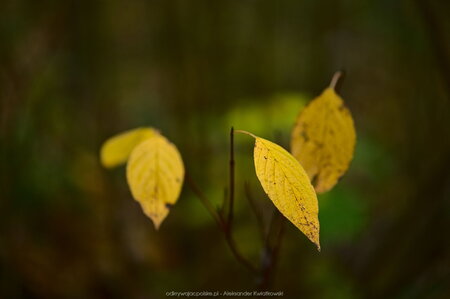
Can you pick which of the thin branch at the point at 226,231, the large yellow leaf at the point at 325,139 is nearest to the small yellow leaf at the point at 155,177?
the thin branch at the point at 226,231

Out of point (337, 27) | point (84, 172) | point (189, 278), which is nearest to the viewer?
point (189, 278)

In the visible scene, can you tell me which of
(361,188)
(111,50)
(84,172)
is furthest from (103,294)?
(111,50)

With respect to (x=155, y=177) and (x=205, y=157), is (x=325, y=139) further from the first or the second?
(x=205, y=157)

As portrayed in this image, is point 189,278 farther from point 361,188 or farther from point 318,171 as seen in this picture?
point 318,171

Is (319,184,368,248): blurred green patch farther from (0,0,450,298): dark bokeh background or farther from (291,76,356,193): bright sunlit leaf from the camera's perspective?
(291,76,356,193): bright sunlit leaf

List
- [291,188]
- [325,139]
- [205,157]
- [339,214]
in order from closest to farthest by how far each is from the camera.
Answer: [291,188]
[325,139]
[339,214]
[205,157]

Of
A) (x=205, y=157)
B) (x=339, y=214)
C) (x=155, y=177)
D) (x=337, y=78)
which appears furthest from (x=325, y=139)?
(x=205, y=157)

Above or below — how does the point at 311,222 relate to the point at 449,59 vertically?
below
